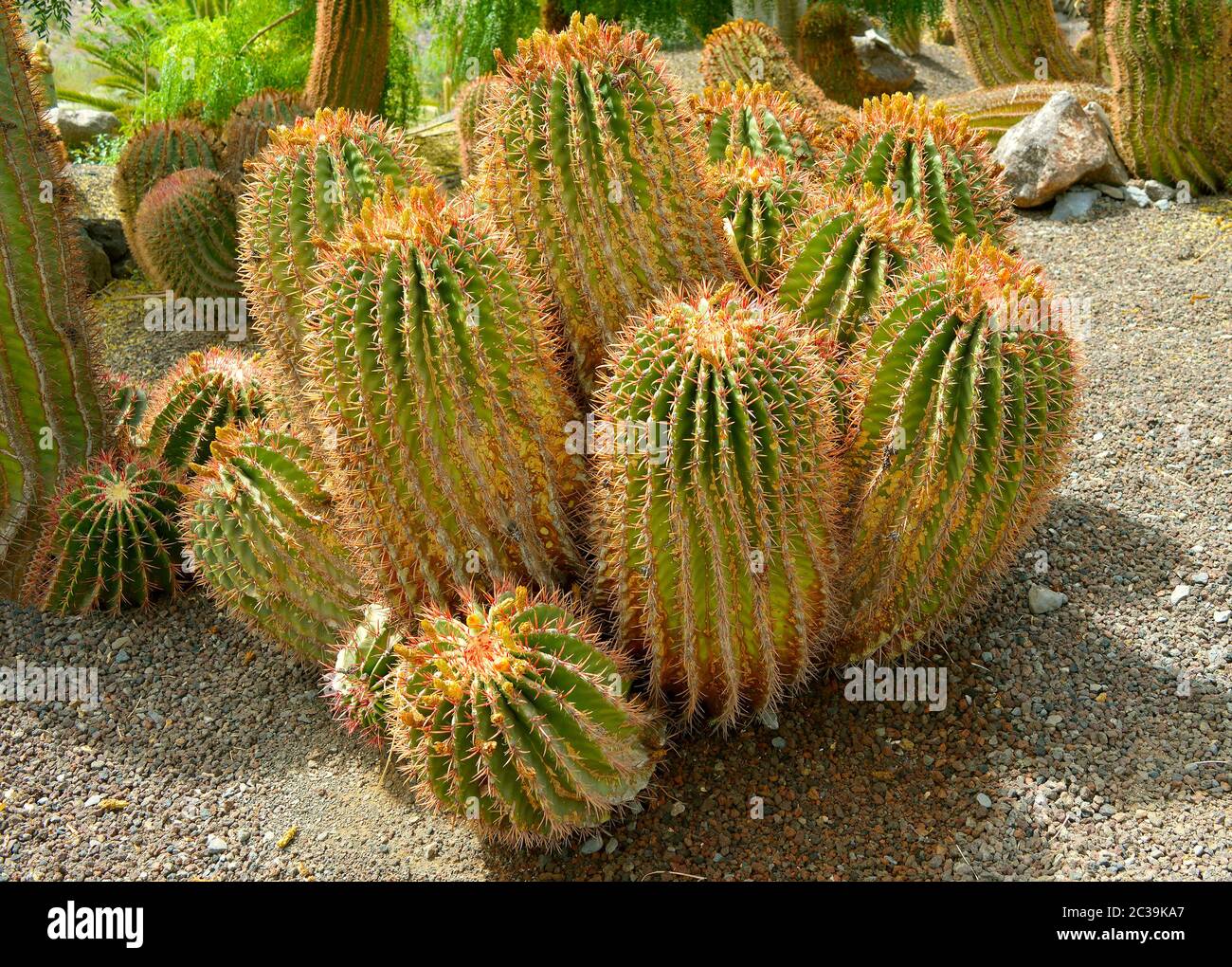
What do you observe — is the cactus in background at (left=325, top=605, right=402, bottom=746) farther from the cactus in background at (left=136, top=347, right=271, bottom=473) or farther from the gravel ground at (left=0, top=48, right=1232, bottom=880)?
the cactus in background at (left=136, top=347, right=271, bottom=473)

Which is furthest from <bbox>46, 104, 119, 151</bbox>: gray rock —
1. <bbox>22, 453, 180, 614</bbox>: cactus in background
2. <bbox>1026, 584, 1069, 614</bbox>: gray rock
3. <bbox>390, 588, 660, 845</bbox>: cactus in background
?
<bbox>1026, 584, 1069, 614</bbox>: gray rock

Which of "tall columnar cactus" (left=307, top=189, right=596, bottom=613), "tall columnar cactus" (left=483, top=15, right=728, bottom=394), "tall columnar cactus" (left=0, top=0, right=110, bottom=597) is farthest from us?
"tall columnar cactus" (left=0, top=0, right=110, bottom=597)

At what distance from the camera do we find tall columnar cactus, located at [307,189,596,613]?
2.47 m

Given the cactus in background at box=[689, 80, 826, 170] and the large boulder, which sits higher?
the cactus in background at box=[689, 80, 826, 170]

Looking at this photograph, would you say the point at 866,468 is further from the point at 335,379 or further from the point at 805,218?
the point at 335,379

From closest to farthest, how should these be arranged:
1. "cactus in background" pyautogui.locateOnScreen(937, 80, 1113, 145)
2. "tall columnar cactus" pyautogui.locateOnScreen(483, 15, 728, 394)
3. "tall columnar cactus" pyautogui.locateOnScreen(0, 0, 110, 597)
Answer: "tall columnar cactus" pyautogui.locateOnScreen(483, 15, 728, 394) → "tall columnar cactus" pyautogui.locateOnScreen(0, 0, 110, 597) → "cactus in background" pyautogui.locateOnScreen(937, 80, 1113, 145)

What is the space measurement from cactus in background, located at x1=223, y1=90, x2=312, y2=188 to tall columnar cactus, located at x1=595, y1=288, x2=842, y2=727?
4378 millimetres

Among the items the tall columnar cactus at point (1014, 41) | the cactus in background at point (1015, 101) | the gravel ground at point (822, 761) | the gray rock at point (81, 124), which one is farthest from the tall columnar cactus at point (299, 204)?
the gray rock at point (81, 124)

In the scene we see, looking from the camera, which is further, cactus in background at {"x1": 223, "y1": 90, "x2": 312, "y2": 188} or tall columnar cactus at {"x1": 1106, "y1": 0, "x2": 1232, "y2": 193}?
cactus in background at {"x1": 223, "y1": 90, "x2": 312, "y2": 188}

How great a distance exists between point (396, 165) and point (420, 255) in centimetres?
86

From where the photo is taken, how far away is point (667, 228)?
2.89 meters

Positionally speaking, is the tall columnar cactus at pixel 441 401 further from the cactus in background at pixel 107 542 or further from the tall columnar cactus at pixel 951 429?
the cactus in background at pixel 107 542

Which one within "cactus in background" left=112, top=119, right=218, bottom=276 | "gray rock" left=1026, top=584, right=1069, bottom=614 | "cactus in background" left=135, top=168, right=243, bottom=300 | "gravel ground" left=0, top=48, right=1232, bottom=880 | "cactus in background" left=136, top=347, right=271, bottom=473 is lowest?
"gravel ground" left=0, top=48, right=1232, bottom=880

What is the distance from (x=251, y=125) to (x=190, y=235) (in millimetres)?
1004
